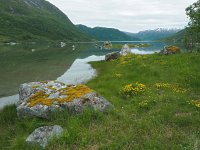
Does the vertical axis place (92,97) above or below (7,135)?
above

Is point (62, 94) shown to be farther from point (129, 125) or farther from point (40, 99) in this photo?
point (129, 125)

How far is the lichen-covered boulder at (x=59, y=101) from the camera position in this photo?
16.2 metres

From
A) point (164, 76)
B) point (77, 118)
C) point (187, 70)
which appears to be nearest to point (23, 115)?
point (77, 118)

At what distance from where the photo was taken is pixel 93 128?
1423 centimetres

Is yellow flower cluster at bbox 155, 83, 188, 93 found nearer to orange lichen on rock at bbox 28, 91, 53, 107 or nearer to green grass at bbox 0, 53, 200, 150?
green grass at bbox 0, 53, 200, 150

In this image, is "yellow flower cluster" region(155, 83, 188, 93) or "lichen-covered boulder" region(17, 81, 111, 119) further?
"yellow flower cluster" region(155, 83, 188, 93)

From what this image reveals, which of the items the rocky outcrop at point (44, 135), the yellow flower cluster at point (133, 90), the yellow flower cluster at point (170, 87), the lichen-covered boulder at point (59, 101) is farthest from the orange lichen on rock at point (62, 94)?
the yellow flower cluster at point (170, 87)

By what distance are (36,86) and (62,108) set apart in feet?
13.3

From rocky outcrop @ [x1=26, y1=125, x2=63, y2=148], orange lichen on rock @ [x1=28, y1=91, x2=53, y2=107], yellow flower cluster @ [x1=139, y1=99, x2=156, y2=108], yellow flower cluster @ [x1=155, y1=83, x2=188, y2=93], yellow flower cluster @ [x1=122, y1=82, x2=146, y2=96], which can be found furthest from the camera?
yellow flower cluster @ [x1=155, y1=83, x2=188, y2=93]

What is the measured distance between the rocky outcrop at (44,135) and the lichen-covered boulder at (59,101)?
233 centimetres

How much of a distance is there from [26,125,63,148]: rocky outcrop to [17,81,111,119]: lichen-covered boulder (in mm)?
2332

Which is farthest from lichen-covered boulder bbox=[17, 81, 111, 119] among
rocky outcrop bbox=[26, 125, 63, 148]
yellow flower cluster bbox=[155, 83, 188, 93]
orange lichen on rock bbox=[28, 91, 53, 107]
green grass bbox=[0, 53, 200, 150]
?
yellow flower cluster bbox=[155, 83, 188, 93]

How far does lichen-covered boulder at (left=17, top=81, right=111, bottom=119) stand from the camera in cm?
1617

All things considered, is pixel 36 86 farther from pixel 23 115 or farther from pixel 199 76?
pixel 199 76
